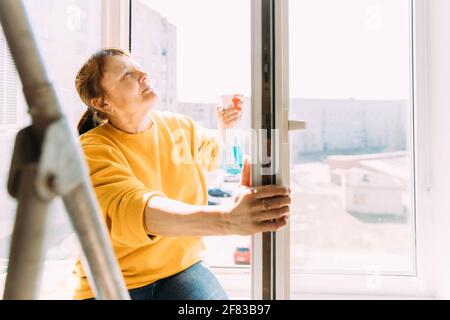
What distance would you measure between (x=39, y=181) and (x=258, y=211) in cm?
36

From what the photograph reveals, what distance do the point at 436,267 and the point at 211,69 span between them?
38.1 inches

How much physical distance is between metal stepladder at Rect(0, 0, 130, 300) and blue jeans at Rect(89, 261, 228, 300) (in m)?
0.31

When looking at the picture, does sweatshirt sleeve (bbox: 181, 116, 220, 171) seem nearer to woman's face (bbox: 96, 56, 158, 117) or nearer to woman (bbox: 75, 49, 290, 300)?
woman (bbox: 75, 49, 290, 300)

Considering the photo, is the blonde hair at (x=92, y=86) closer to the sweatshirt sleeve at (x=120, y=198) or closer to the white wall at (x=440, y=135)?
the sweatshirt sleeve at (x=120, y=198)

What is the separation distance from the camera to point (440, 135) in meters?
1.16

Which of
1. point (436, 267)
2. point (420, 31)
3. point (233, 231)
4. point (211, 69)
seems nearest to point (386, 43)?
point (420, 31)

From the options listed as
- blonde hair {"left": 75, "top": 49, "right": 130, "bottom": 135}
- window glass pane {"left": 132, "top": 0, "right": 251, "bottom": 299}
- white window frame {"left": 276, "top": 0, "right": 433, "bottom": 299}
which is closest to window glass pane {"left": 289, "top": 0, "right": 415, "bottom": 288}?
white window frame {"left": 276, "top": 0, "right": 433, "bottom": 299}

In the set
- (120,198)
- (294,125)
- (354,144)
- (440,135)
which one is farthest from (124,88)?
(440,135)

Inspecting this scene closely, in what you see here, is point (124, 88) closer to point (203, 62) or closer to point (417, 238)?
point (203, 62)

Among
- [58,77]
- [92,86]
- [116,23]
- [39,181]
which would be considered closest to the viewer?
[39,181]

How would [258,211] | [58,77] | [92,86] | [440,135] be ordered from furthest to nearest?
1. [440,135]
2. [92,86]
3. [58,77]
4. [258,211]

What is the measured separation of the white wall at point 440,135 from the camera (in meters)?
1.12

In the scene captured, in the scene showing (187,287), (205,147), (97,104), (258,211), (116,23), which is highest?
(116,23)

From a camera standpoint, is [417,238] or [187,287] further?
[417,238]
